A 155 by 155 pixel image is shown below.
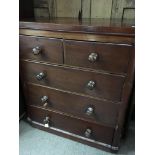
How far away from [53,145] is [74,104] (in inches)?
15.7

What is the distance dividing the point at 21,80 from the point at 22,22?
438mm

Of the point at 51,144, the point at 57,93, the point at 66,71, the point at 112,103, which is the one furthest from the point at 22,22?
the point at 51,144

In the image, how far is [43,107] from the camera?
1276mm

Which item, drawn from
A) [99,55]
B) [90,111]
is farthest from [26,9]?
[90,111]

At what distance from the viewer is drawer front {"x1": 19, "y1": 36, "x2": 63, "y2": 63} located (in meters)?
0.98

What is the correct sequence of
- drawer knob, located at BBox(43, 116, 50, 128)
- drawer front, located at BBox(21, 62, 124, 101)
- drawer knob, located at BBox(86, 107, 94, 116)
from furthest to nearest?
drawer knob, located at BBox(43, 116, 50, 128)
drawer knob, located at BBox(86, 107, 94, 116)
drawer front, located at BBox(21, 62, 124, 101)

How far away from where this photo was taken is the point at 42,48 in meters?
1.02

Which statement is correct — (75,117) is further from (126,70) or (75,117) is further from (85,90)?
(126,70)

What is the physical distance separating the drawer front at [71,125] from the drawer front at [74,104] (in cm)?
6

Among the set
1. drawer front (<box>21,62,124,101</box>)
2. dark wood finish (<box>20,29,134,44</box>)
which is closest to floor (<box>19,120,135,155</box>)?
drawer front (<box>21,62,124,101</box>)

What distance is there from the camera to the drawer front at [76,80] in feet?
3.18

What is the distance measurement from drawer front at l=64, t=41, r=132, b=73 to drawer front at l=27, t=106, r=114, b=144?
0.45 m

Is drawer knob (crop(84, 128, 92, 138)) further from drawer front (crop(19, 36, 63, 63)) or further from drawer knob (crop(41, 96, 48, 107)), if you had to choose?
drawer front (crop(19, 36, 63, 63))
